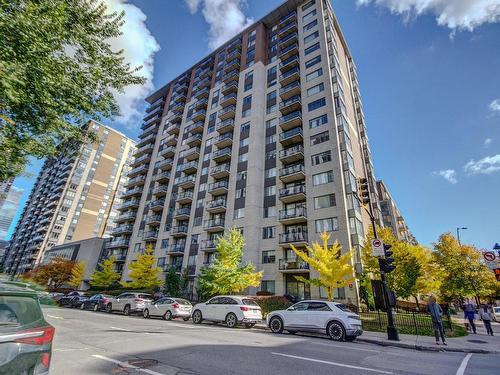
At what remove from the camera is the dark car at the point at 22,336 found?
3033 millimetres

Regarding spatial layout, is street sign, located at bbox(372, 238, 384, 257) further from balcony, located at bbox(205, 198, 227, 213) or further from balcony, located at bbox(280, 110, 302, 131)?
balcony, located at bbox(205, 198, 227, 213)

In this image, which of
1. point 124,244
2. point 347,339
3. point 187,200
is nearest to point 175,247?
point 187,200

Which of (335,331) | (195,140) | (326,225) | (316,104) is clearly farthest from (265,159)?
(335,331)

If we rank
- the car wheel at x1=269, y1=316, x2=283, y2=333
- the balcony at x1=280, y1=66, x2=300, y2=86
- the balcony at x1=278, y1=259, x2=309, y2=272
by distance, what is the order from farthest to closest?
the balcony at x1=280, y1=66, x2=300, y2=86
the balcony at x1=278, y1=259, x2=309, y2=272
the car wheel at x1=269, y1=316, x2=283, y2=333

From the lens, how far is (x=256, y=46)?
149 feet

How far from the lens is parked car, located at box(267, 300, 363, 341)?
38.4 feet

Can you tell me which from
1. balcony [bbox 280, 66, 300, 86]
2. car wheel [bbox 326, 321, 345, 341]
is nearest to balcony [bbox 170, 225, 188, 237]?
balcony [bbox 280, 66, 300, 86]

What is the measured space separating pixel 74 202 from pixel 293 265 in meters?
82.1

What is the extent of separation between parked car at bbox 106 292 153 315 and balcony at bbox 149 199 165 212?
2329 cm

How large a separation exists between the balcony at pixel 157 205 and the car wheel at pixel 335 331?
38.0 meters

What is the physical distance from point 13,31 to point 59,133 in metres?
3.12

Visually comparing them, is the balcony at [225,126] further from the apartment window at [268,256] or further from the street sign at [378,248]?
the street sign at [378,248]

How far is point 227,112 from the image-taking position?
1651 inches

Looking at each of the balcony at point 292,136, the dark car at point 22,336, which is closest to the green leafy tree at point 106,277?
the balcony at point 292,136
